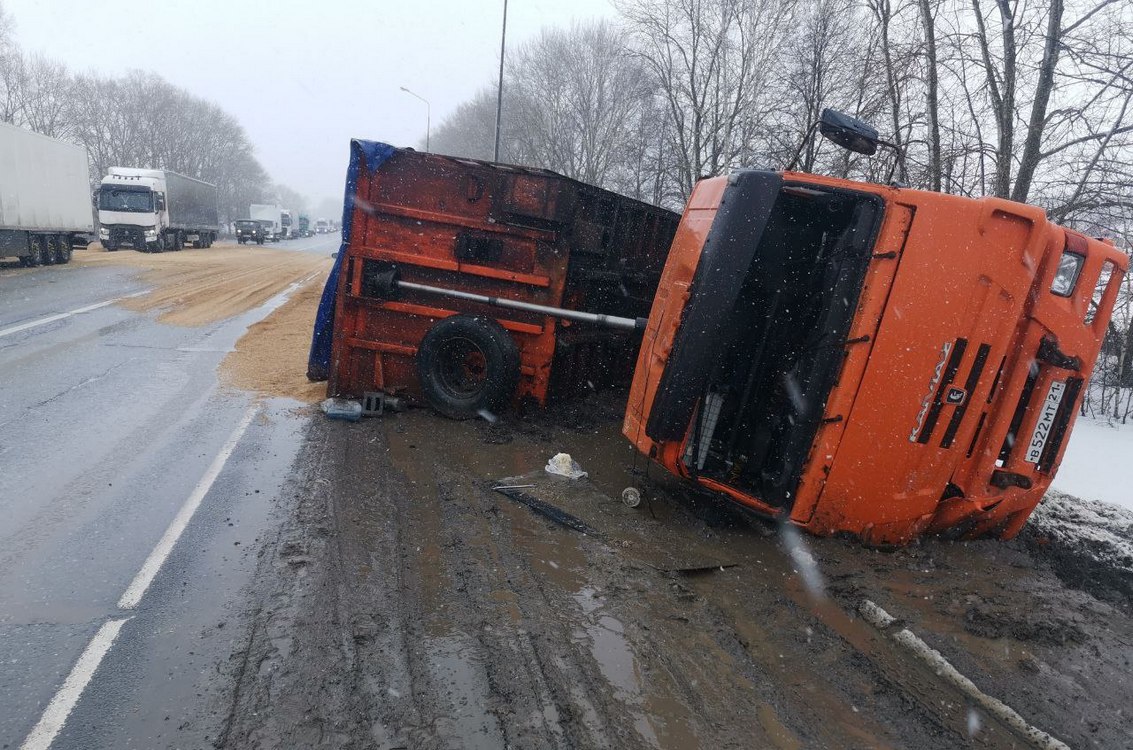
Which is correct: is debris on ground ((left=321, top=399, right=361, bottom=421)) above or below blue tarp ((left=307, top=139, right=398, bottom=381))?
below

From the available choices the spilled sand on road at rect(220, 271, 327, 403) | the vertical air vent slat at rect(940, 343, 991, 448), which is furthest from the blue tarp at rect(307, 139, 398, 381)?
the vertical air vent slat at rect(940, 343, 991, 448)

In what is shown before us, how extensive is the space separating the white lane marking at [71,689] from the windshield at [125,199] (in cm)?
3101

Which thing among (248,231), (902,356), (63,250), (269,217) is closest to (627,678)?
(902,356)

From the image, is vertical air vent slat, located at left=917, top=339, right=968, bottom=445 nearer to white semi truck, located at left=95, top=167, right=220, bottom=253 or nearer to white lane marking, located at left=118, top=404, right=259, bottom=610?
white lane marking, located at left=118, top=404, right=259, bottom=610

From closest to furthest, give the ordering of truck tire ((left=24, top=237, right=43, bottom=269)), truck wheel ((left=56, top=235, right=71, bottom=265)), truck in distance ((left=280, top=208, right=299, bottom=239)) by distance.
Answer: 1. truck tire ((left=24, top=237, right=43, bottom=269))
2. truck wheel ((left=56, top=235, right=71, bottom=265))
3. truck in distance ((left=280, top=208, right=299, bottom=239))

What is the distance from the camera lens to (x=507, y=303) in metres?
6.53

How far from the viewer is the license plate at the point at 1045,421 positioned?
13.2 feet

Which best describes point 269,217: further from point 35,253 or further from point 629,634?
point 629,634

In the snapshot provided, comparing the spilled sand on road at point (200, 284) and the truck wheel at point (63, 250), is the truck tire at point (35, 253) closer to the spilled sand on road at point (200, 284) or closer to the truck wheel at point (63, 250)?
the truck wheel at point (63, 250)

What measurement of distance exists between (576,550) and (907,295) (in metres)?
2.41

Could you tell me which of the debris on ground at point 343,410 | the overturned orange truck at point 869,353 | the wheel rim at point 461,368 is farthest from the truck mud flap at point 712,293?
the debris on ground at point 343,410

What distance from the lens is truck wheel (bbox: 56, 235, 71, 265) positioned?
20859mm

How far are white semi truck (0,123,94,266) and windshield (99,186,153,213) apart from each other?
19.8 ft

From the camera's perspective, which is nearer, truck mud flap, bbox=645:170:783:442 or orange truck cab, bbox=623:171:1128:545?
orange truck cab, bbox=623:171:1128:545
